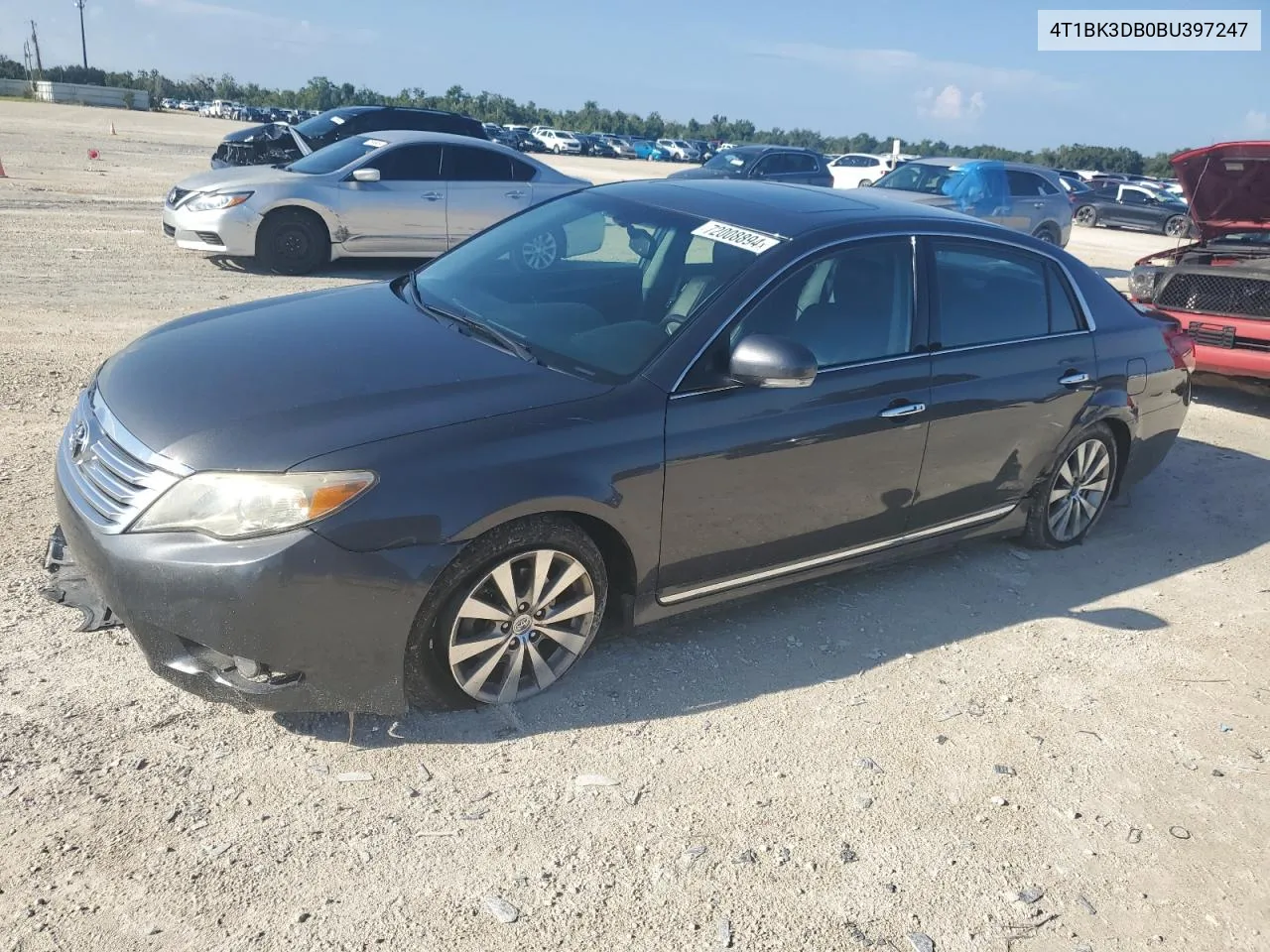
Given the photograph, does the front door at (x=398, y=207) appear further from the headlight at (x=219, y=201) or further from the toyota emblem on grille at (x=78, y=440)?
the toyota emblem on grille at (x=78, y=440)

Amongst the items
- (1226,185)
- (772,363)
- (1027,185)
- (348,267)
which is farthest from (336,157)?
(1027,185)

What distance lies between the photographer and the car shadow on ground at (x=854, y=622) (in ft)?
11.7

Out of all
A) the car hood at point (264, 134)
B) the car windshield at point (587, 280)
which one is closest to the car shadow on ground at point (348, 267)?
the car hood at point (264, 134)

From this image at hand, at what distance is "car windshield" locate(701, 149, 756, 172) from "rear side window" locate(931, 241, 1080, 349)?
14.3m

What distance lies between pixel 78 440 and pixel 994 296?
12.4ft

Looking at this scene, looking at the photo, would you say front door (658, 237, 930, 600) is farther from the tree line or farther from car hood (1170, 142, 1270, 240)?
the tree line

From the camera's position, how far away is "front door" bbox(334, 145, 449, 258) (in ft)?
36.3

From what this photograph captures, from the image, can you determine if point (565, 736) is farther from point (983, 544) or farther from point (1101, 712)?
point (983, 544)

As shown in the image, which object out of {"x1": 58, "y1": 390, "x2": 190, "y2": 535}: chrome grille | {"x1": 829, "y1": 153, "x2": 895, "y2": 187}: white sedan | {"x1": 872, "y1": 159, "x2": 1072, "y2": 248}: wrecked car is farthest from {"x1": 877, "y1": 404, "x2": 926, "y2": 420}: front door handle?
{"x1": 829, "y1": 153, "x2": 895, "y2": 187}: white sedan

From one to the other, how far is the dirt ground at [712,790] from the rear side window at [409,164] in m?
7.01

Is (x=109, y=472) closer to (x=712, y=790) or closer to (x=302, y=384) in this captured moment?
(x=302, y=384)

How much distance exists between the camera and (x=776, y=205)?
4.48m

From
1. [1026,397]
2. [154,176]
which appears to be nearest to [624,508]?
[1026,397]

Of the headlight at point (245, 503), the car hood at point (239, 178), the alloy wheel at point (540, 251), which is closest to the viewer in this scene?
the headlight at point (245, 503)
